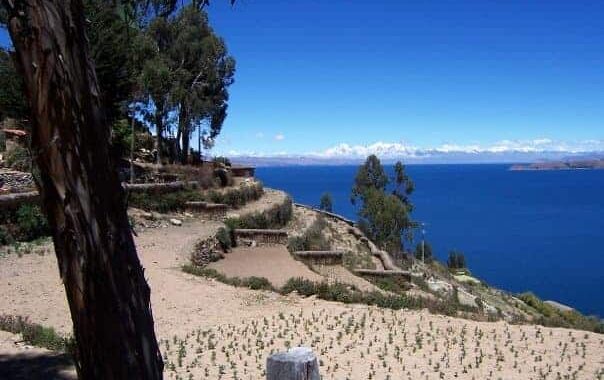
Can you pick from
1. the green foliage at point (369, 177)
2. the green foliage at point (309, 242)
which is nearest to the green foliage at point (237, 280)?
the green foliage at point (309, 242)

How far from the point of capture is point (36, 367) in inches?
244

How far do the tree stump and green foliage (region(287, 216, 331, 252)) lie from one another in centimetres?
1706

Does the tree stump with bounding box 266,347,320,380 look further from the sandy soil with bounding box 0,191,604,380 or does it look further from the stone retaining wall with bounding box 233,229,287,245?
the stone retaining wall with bounding box 233,229,287,245

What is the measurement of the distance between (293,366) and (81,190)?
1305 millimetres

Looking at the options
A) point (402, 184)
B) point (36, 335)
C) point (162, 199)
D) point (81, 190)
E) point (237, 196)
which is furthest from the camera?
point (402, 184)

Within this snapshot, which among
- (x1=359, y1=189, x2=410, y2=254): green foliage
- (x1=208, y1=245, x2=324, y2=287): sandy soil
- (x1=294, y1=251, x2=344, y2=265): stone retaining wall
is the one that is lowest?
(x1=359, y1=189, x2=410, y2=254): green foliage

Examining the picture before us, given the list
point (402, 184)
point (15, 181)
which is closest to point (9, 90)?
point (15, 181)

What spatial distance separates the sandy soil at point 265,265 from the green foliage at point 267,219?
175cm

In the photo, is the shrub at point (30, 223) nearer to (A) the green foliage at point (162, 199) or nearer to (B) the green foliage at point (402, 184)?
(A) the green foliage at point (162, 199)

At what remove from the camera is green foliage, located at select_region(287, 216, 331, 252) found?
2047cm

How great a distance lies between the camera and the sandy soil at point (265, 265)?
15469 mm

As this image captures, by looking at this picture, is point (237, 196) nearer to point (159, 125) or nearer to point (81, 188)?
point (159, 125)

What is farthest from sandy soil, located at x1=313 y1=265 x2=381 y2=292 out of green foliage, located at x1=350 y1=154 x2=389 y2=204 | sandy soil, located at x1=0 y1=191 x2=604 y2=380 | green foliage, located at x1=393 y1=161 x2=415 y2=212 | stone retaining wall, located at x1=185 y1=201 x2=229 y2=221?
green foliage, located at x1=350 y1=154 x2=389 y2=204

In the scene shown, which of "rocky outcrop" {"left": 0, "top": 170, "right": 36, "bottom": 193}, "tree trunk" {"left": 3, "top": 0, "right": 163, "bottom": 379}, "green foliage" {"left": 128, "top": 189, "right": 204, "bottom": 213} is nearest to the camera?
"tree trunk" {"left": 3, "top": 0, "right": 163, "bottom": 379}
